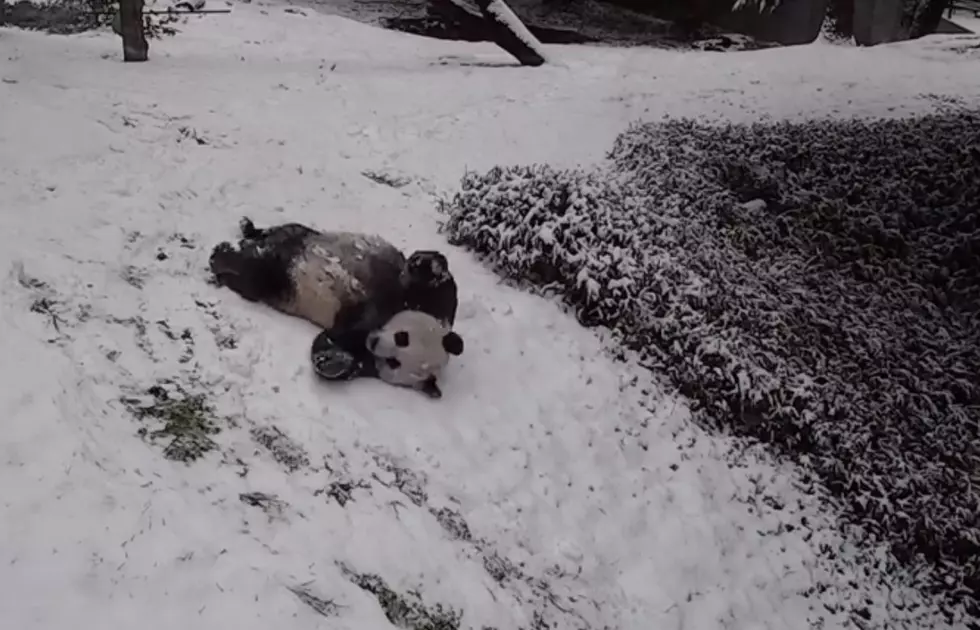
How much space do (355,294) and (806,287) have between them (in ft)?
12.3

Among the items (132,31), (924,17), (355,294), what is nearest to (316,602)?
(355,294)

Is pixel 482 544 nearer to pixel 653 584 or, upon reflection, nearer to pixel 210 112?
pixel 653 584

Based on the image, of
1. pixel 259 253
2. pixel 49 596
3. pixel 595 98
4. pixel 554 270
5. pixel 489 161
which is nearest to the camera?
pixel 49 596

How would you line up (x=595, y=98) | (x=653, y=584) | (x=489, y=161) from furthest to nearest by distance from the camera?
(x=595, y=98), (x=489, y=161), (x=653, y=584)

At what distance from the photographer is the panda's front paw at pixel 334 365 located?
4.93m

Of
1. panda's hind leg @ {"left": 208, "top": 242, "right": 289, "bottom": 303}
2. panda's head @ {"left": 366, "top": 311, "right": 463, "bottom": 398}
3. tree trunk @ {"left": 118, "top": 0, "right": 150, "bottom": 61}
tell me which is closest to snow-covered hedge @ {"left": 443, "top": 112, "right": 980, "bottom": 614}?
A: panda's head @ {"left": 366, "top": 311, "right": 463, "bottom": 398}

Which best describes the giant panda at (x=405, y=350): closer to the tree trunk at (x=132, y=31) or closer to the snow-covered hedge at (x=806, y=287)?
the snow-covered hedge at (x=806, y=287)

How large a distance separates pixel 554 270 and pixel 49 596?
14.7 feet

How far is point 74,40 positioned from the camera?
1070 centimetres

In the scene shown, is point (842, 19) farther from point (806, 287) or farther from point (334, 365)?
point (334, 365)

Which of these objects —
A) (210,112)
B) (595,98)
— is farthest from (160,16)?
(595,98)

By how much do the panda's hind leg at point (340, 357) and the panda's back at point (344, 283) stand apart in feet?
0.51

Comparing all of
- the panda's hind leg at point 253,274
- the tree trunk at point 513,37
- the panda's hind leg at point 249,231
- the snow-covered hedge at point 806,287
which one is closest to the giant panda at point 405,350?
the panda's hind leg at point 253,274

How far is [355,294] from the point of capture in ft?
17.7
